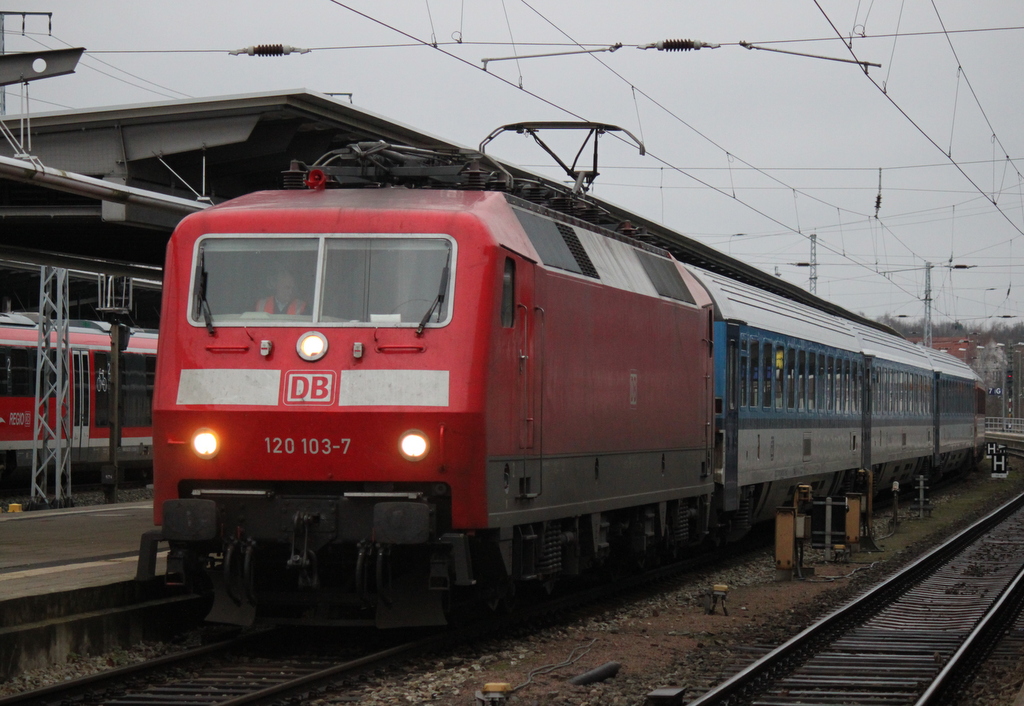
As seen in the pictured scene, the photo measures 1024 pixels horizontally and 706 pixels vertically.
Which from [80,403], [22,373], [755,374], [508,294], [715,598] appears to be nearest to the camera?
[508,294]

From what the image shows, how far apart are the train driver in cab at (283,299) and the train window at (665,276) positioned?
5.07m

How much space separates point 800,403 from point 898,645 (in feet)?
32.3

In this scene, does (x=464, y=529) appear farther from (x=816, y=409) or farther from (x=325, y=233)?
(x=816, y=409)

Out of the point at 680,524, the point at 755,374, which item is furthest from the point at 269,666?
the point at 755,374

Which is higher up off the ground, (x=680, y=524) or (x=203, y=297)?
(x=203, y=297)

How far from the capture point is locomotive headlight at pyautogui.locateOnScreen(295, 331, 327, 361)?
9422mm

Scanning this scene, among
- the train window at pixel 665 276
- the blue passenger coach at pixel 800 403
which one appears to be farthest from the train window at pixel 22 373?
the train window at pixel 665 276

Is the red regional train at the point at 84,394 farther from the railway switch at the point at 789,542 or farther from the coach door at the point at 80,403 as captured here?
the railway switch at the point at 789,542

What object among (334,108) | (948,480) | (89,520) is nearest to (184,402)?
(334,108)

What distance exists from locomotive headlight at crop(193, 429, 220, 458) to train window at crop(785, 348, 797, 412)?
12293mm

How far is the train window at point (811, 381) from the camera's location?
21594mm

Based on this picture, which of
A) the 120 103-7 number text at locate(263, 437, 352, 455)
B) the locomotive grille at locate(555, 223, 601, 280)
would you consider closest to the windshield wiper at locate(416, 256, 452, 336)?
the 120 103-7 number text at locate(263, 437, 352, 455)

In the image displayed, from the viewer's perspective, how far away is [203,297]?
9.77 m

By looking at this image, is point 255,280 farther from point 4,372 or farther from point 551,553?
point 4,372
